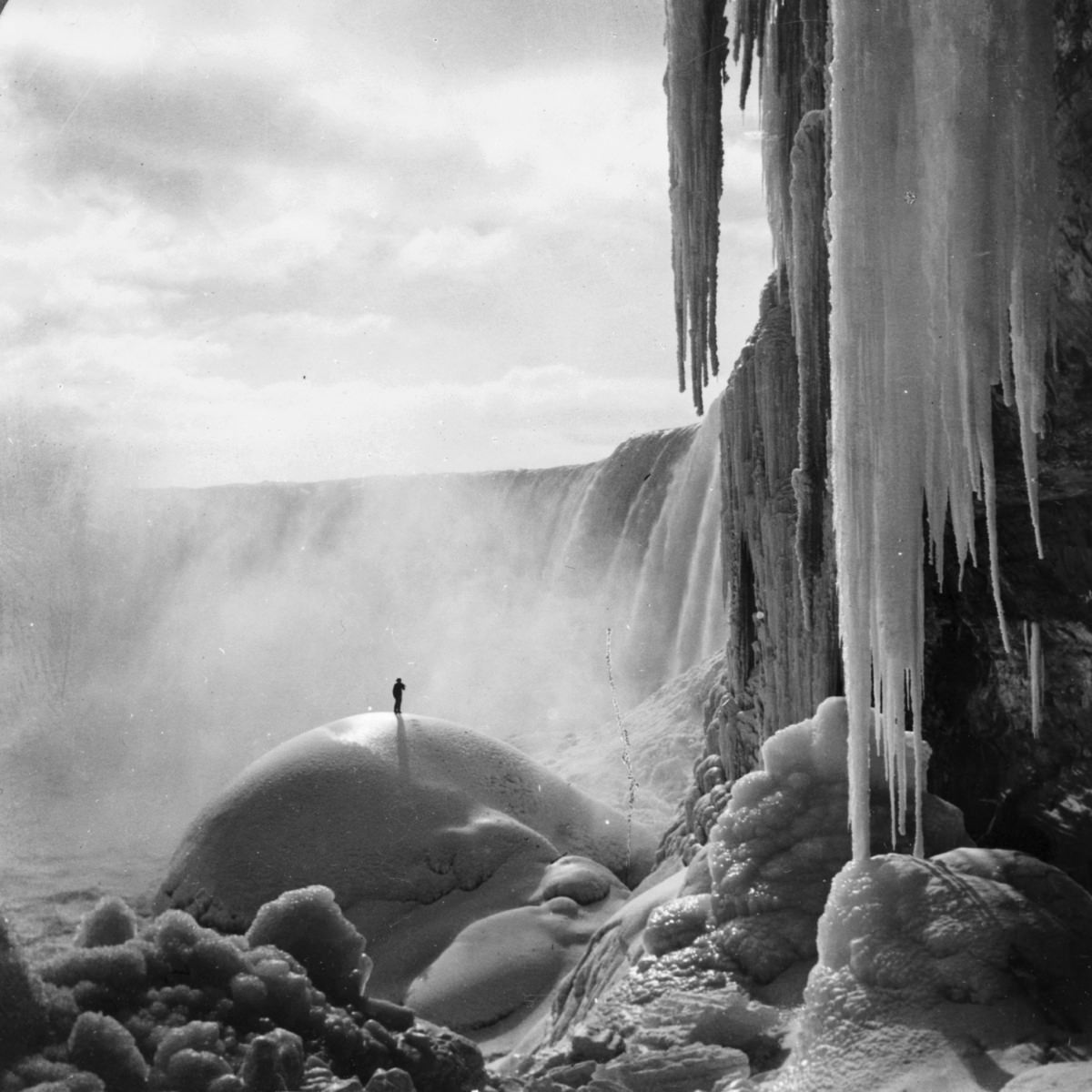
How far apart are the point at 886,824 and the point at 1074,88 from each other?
262 cm

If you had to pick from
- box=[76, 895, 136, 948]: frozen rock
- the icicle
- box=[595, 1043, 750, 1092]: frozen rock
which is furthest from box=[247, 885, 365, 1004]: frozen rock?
the icicle

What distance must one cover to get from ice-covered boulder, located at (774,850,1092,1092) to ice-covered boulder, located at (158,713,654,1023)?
4633mm

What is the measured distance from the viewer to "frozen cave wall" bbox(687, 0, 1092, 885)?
4.12 meters

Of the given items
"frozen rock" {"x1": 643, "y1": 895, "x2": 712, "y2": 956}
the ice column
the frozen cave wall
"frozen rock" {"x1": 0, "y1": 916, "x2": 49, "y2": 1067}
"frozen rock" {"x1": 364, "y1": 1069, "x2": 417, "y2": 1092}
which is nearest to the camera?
"frozen rock" {"x1": 0, "y1": 916, "x2": 49, "y2": 1067}

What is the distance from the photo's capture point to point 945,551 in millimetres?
5316

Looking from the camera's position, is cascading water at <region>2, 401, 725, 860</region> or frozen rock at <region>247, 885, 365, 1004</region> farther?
cascading water at <region>2, 401, 725, 860</region>

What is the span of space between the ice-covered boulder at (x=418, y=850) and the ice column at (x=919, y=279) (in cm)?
505

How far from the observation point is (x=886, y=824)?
15.6ft

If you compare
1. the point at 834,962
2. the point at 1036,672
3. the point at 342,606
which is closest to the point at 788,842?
the point at 834,962

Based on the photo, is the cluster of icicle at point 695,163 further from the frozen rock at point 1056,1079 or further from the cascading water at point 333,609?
the cascading water at point 333,609

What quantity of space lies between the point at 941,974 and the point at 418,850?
6721 millimetres

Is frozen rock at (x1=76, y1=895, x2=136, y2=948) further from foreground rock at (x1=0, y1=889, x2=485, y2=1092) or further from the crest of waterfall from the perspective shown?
the crest of waterfall

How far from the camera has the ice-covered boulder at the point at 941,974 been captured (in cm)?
342

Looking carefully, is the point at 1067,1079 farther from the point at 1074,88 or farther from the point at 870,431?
the point at 1074,88
